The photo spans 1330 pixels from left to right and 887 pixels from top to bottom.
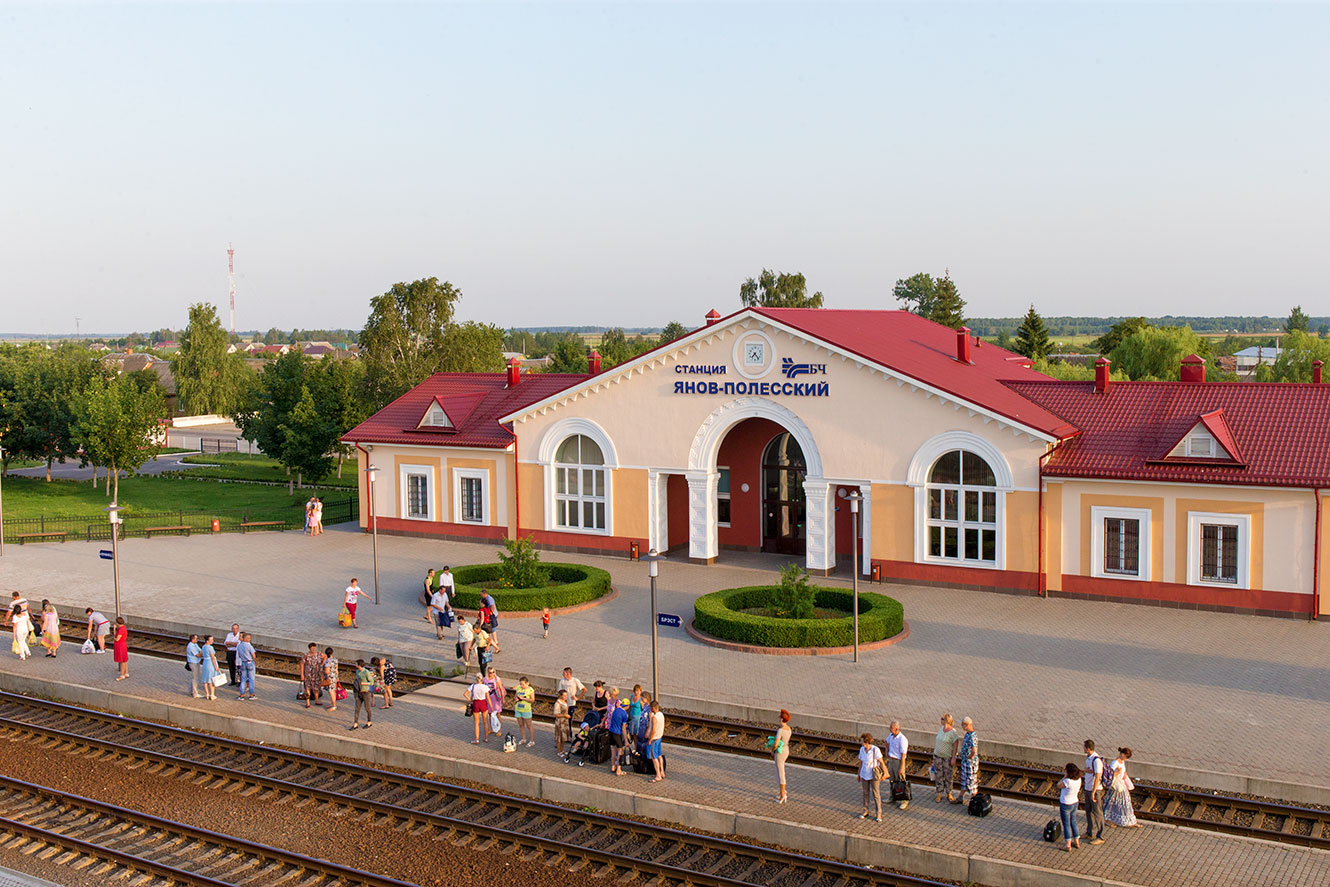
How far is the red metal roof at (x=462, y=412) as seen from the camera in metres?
41.3

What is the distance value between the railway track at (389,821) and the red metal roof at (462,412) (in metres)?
19.0

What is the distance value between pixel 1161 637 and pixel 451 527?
24.7 meters

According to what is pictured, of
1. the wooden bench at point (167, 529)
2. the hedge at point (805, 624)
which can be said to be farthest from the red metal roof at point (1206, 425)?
the wooden bench at point (167, 529)

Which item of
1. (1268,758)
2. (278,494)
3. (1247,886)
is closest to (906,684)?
(1268,758)

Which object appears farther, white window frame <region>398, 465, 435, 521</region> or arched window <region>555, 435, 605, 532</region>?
white window frame <region>398, 465, 435, 521</region>

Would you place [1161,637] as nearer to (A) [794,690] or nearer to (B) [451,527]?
(A) [794,690]

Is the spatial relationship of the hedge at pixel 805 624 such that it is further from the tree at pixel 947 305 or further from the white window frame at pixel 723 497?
the tree at pixel 947 305

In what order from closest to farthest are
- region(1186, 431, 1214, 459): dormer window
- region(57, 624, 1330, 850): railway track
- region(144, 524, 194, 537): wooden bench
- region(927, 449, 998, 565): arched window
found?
region(57, 624, 1330, 850): railway track, region(1186, 431, 1214, 459): dormer window, region(927, 449, 998, 565): arched window, region(144, 524, 194, 537): wooden bench

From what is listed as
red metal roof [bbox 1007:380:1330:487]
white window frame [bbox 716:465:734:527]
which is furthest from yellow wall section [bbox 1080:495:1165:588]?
white window frame [bbox 716:465:734:527]

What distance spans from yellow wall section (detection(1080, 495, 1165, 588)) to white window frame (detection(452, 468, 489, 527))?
20.5 meters

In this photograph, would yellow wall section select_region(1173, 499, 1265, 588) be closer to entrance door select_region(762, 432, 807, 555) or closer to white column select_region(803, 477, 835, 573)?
white column select_region(803, 477, 835, 573)

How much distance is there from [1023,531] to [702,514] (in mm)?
10184

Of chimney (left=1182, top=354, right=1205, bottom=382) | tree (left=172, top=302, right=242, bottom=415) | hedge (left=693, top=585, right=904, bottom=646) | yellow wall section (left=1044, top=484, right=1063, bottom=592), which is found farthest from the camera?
tree (left=172, top=302, right=242, bottom=415)

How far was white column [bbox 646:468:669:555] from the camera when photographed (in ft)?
124
